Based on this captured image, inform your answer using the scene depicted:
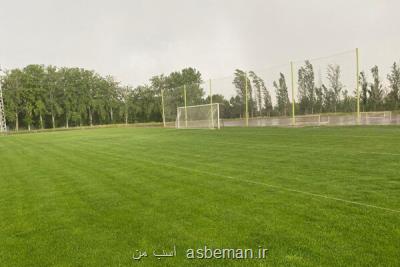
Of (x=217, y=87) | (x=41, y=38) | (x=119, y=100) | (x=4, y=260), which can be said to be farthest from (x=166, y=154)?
(x=119, y=100)

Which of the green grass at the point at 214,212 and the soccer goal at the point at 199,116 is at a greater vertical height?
the soccer goal at the point at 199,116

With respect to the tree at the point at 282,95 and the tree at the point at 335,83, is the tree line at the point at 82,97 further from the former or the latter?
the tree at the point at 335,83

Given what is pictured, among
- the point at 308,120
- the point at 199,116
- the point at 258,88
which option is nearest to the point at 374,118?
the point at 308,120

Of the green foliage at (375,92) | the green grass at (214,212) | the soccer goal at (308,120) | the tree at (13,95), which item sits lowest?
the green grass at (214,212)

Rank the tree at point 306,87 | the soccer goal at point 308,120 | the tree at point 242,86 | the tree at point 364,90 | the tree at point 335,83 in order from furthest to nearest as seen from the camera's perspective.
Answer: the tree at point 242,86 < the tree at point 306,87 < the soccer goal at point 308,120 < the tree at point 335,83 < the tree at point 364,90

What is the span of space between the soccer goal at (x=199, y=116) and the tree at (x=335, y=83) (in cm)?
842

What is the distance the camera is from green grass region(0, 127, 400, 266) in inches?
125

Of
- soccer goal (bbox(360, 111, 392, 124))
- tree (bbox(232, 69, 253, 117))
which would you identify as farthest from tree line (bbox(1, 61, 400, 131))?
soccer goal (bbox(360, 111, 392, 124))

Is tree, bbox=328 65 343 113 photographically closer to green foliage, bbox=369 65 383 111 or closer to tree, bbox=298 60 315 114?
tree, bbox=298 60 315 114

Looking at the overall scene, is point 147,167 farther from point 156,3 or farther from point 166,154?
point 156,3

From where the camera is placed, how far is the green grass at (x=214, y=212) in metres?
3.19

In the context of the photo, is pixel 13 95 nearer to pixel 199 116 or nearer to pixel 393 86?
pixel 199 116

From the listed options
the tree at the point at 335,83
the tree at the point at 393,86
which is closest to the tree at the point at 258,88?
the tree at the point at 335,83

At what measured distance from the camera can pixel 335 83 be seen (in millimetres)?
17594
